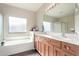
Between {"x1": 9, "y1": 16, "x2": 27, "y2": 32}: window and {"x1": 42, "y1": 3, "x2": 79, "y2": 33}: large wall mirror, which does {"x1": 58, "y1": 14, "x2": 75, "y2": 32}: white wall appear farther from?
{"x1": 9, "y1": 16, "x2": 27, "y2": 32}: window

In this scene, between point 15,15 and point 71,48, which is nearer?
point 71,48

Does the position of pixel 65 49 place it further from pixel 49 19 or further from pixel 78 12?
pixel 49 19

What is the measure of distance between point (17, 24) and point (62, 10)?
210 centimetres

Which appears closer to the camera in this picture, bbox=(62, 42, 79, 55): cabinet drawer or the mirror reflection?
bbox=(62, 42, 79, 55): cabinet drawer

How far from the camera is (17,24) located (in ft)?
11.1

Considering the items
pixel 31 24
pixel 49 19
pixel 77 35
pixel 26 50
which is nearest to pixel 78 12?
pixel 77 35

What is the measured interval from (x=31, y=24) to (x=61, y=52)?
103 inches

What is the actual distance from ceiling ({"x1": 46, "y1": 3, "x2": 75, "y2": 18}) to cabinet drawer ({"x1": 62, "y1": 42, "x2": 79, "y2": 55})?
0.92 metres

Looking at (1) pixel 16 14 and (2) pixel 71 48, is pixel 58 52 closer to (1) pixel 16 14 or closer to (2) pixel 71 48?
(2) pixel 71 48

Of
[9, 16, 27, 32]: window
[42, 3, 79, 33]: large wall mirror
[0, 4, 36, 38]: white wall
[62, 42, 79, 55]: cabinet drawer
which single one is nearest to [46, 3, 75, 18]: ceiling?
[42, 3, 79, 33]: large wall mirror

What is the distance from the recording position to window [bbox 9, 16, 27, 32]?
10.6ft

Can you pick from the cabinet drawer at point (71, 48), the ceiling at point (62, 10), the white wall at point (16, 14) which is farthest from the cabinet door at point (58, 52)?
the white wall at point (16, 14)

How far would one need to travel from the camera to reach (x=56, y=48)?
1573 millimetres

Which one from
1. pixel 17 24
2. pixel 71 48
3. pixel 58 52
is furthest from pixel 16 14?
pixel 71 48
